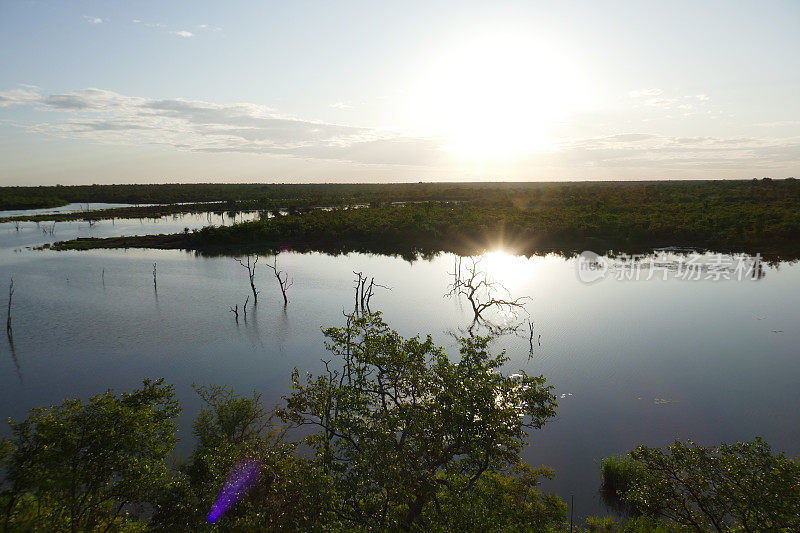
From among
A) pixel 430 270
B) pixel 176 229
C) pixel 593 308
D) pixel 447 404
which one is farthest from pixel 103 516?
pixel 176 229

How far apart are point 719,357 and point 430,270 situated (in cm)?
3521

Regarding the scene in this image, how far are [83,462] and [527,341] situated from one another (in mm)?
30289

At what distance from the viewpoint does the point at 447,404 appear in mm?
13477

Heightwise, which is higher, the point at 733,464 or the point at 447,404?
the point at 447,404

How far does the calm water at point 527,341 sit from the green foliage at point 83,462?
28.3ft

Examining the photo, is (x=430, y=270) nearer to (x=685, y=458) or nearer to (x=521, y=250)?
(x=521, y=250)

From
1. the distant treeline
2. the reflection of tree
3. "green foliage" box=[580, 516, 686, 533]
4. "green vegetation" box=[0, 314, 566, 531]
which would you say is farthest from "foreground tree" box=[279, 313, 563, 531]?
the distant treeline

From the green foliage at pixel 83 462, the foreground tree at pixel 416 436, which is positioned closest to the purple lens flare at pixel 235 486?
the green foliage at pixel 83 462

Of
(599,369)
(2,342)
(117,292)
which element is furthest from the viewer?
(117,292)

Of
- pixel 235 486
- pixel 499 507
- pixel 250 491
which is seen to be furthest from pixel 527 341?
pixel 235 486

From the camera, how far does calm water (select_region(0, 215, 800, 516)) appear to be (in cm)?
2480

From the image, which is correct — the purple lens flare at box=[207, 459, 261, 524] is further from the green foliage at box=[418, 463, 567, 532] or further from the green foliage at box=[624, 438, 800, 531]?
the green foliage at box=[624, 438, 800, 531]

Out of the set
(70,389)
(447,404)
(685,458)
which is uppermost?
(447,404)

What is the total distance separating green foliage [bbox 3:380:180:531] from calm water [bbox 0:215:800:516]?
861cm
